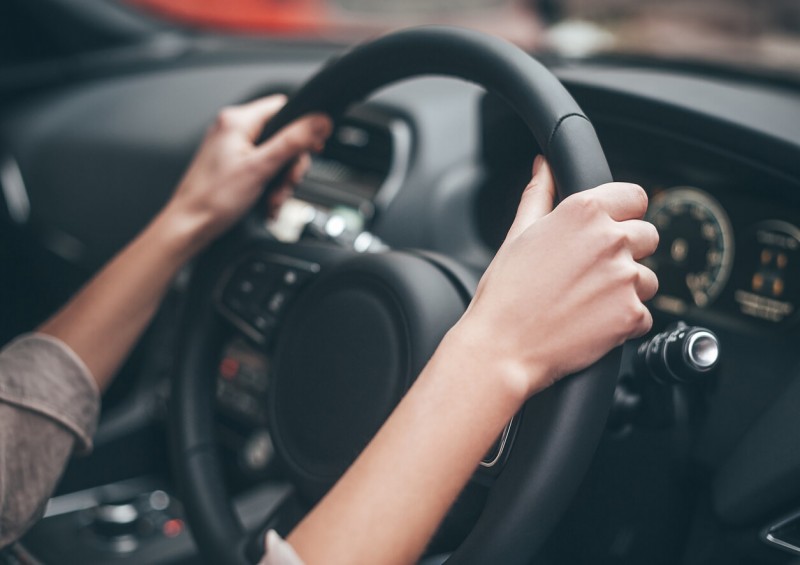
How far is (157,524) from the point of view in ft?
4.75

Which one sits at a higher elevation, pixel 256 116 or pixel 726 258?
pixel 256 116

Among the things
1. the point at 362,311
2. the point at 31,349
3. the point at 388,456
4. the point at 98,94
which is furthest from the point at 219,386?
the point at 98,94

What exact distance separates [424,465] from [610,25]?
6.34 ft

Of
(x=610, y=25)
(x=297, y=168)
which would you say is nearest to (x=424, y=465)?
(x=297, y=168)

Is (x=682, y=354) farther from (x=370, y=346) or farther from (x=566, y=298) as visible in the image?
(x=370, y=346)

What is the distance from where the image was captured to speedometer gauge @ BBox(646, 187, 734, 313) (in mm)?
1085

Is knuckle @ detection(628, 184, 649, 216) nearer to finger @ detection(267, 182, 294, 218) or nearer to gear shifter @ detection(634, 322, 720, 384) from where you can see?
gear shifter @ detection(634, 322, 720, 384)

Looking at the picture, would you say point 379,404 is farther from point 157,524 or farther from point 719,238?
point 157,524

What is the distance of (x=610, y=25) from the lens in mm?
2338

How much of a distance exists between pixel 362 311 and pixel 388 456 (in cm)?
24

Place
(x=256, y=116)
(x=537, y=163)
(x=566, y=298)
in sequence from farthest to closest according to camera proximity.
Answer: (x=256, y=116) < (x=537, y=163) < (x=566, y=298)

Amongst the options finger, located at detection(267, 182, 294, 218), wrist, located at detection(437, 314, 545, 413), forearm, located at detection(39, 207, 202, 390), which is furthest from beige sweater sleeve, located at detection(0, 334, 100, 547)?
wrist, located at detection(437, 314, 545, 413)

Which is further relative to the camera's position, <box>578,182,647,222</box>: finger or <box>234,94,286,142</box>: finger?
<box>234,94,286,142</box>: finger

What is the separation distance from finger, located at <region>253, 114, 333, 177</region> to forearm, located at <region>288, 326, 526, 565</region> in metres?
0.42
